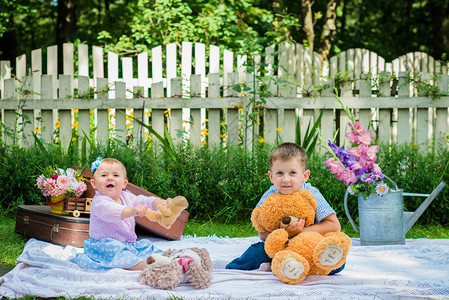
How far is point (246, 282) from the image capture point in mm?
2914

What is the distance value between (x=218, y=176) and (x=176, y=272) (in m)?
2.39

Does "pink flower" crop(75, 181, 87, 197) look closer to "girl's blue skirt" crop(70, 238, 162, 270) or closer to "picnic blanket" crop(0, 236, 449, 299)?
"picnic blanket" crop(0, 236, 449, 299)

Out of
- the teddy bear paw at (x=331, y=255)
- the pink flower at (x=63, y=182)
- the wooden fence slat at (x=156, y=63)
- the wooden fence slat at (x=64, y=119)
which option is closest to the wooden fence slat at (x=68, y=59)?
the wooden fence slat at (x=64, y=119)

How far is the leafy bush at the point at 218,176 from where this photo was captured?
16.5 feet

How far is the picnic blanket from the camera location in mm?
2688

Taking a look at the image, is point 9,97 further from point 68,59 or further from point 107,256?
point 107,256

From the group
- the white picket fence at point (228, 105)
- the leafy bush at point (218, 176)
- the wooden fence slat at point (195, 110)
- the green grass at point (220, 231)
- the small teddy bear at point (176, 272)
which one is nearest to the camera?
the small teddy bear at point (176, 272)

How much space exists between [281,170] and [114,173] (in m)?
1.01

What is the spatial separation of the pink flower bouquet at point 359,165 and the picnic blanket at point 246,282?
616 mm

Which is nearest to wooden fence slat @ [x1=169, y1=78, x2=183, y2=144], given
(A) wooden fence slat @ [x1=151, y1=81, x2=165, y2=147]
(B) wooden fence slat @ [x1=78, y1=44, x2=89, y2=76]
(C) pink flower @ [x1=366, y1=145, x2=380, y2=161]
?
(A) wooden fence slat @ [x1=151, y1=81, x2=165, y2=147]

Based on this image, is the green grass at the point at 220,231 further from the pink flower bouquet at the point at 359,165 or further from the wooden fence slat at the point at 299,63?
the wooden fence slat at the point at 299,63

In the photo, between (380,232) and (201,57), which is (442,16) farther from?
(380,232)

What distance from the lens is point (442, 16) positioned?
1120 cm

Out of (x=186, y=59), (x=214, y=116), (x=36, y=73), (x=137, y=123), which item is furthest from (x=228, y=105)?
(x=36, y=73)
